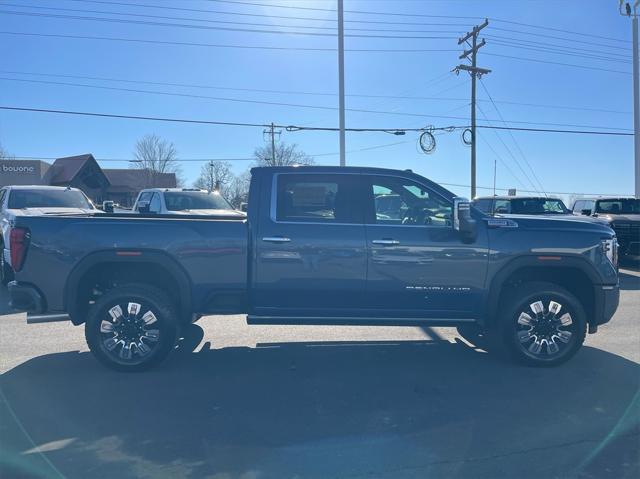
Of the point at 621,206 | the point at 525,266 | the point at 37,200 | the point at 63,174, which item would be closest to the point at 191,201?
the point at 37,200

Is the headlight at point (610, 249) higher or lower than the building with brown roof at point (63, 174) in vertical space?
lower

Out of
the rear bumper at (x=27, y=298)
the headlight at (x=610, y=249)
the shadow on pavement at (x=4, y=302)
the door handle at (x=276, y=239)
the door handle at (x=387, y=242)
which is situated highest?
the door handle at (x=276, y=239)

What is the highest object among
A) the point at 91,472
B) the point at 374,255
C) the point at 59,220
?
the point at 59,220

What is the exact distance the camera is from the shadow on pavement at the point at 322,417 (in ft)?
10.9

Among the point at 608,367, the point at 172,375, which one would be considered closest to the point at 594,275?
the point at 608,367

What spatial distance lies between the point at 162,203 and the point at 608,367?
9.80 m

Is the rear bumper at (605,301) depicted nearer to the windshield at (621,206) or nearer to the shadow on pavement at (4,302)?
the shadow on pavement at (4,302)

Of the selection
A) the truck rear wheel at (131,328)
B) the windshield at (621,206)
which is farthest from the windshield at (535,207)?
the truck rear wheel at (131,328)

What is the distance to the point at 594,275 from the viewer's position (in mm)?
5125

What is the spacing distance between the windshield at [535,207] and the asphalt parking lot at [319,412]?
739cm

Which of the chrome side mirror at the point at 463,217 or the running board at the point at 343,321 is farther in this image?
the running board at the point at 343,321

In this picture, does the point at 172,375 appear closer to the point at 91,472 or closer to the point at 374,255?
the point at 91,472

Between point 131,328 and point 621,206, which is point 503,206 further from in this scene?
point 131,328

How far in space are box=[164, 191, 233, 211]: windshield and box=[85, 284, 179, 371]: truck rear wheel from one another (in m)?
7.37
